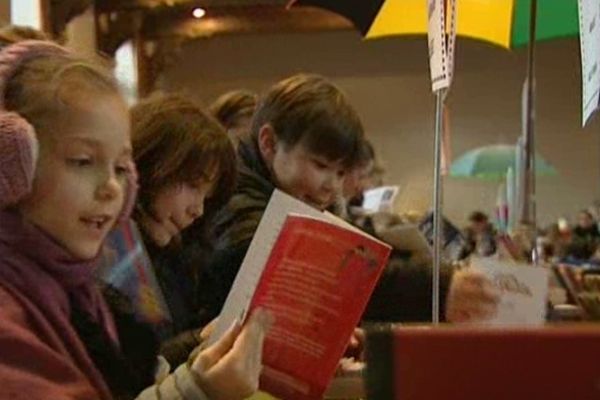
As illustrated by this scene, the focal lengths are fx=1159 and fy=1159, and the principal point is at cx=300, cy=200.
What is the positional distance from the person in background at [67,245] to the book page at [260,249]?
0.10 feet

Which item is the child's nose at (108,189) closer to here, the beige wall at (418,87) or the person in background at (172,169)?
the person in background at (172,169)

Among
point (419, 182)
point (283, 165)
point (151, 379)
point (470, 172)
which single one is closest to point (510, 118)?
point (419, 182)

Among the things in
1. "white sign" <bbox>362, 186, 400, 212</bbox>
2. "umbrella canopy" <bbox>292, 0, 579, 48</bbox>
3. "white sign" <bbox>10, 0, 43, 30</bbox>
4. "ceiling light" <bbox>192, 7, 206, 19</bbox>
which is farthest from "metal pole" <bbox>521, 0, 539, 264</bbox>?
"ceiling light" <bbox>192, 7, 206, 19</bbox>

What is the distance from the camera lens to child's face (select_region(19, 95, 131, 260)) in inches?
43.9

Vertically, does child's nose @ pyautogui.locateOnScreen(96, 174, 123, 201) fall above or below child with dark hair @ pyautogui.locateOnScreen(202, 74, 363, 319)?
above

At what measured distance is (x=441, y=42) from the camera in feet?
6.74

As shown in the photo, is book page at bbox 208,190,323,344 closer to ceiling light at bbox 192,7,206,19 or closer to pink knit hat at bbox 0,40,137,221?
pink knit hat at bbox 0,40,137,221

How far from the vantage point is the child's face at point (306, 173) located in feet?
7.07

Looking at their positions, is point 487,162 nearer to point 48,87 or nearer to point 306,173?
point 306,173

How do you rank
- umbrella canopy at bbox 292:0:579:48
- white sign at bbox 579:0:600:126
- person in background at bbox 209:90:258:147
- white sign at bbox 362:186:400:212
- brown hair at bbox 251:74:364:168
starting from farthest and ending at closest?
1. white sign at bbox 362:186:400:212
2. umbrella canopy at bbox 292:0:579:48
3. person in background at bbox 209:90:258:147
4. brown hair at bbox 251:74:364:168
5. white sign at bbox 579:0:600:126

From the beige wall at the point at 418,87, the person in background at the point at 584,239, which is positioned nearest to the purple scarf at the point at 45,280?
the person in background at the point at 584,239

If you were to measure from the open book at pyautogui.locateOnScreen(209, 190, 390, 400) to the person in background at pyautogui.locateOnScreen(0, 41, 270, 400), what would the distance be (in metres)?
0.03

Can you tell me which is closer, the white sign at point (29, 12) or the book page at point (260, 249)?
the book page at point (260, 249)

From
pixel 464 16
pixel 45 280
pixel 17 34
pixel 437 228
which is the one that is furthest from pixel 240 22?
pixel 45 280
